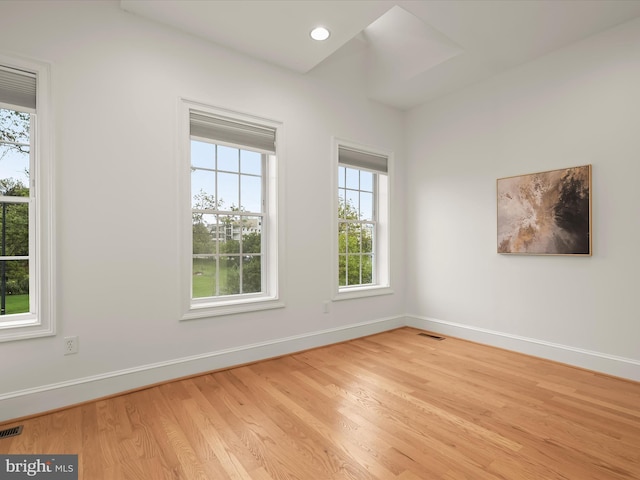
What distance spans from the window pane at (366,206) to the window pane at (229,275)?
183 centimetres

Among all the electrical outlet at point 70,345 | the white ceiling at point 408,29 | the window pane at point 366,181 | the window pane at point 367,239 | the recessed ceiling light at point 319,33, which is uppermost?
the white ceiling at point 408,29

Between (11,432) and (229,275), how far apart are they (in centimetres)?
182

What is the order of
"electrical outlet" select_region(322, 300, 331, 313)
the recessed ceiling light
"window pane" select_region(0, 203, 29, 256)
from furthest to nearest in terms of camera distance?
1. "electrical outlet" select_region(322, 300, 331, 313)
2. the recessed ceiling light
3. "window pane" select_region(0, 203, 29, 256)

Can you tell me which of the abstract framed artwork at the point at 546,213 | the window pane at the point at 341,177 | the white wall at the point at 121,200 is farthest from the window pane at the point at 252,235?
the abstract framed artwork at the point at 546,213

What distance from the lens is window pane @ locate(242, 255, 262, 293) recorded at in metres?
3.47

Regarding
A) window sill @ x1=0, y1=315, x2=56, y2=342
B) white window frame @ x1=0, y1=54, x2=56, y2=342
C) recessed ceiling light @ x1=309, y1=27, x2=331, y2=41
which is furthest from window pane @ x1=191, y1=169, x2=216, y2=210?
recessed ceiling light @ x1=309, y1=27, x2=331, y2=41

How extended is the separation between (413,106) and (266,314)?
337cm

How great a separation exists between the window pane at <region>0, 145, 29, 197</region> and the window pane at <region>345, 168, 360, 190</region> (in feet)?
10.1

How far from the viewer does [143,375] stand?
108 inches

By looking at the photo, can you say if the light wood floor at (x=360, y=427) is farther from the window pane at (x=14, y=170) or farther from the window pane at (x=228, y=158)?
the window pane at (x=228, y=158)

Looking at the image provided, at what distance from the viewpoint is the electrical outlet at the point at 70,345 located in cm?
246

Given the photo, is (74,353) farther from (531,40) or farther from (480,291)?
(531,40)

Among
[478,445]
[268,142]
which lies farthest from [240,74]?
[478,445]

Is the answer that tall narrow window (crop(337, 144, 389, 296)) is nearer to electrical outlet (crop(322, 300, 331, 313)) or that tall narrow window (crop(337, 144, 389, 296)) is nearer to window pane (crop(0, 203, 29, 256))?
electrical outlet (crop(322, 300, 331, 313))
